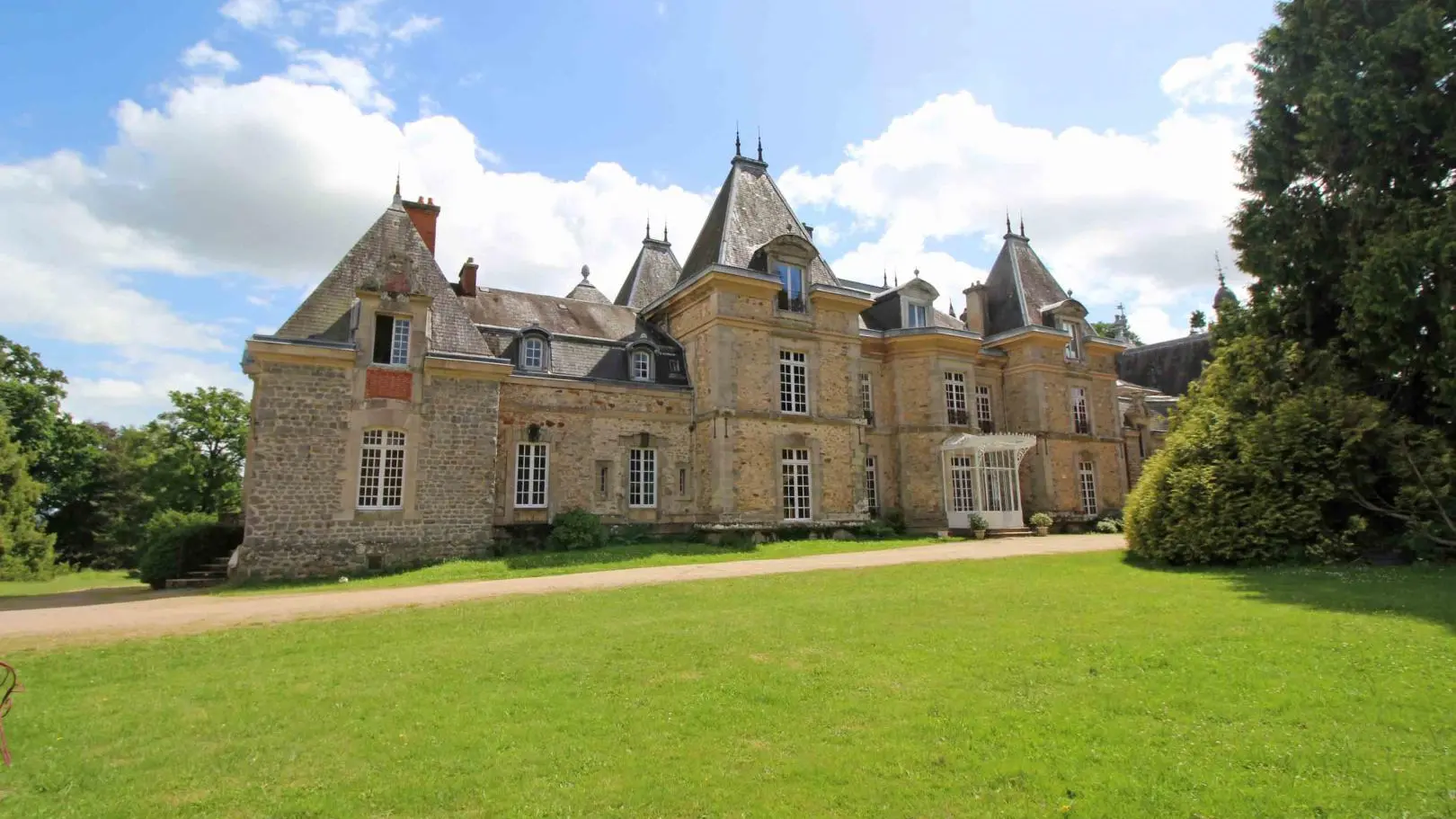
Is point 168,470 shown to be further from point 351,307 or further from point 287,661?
point 287,661

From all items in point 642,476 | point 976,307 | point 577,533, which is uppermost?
point 976,307

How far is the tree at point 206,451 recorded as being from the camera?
110ft

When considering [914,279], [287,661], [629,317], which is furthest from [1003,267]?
[287,661]

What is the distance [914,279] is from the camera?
27312 millimetres

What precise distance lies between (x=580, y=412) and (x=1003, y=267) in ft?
64.8

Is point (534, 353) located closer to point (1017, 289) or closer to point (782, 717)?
point (782, 717)

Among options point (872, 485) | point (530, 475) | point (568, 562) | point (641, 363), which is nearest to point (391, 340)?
point (530, 475)

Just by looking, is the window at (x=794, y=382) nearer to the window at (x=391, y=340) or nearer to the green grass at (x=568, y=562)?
the green grass at (x=568, y=562)

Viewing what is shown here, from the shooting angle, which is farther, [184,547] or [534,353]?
[534,353]

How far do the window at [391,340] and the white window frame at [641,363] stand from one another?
6.62 meters

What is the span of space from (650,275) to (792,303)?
748 centimetres

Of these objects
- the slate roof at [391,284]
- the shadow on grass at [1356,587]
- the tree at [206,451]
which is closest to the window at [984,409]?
the shadow on grass at [1356,587]

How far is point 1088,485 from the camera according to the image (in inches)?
1191

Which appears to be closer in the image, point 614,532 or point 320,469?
point 320,469
